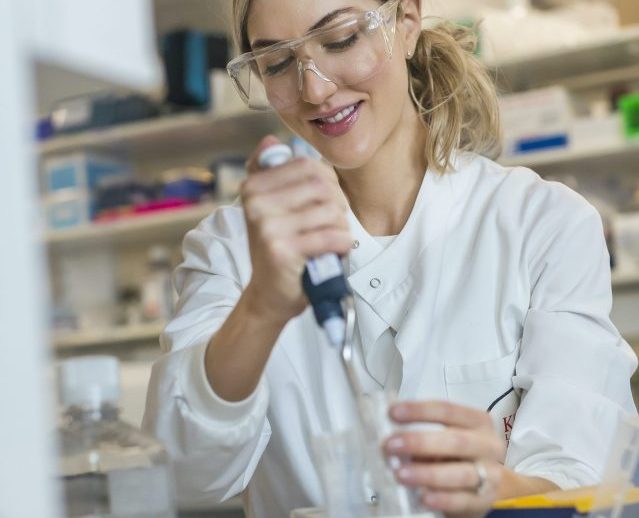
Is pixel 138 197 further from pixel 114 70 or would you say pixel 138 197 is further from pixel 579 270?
pixel 114 70

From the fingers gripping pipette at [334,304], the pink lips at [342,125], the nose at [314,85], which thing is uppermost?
the nose at [314,85]

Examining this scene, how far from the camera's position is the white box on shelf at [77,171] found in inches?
176

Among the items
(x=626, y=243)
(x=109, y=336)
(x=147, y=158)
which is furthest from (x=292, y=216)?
(x=147, y=158)

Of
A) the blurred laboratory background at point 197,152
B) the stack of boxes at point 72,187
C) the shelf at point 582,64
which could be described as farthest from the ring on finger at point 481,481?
the stack of boxes at point 72,187

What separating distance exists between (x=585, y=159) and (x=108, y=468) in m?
3.13

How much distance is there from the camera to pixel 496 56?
3578 millimetres

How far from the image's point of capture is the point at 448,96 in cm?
146

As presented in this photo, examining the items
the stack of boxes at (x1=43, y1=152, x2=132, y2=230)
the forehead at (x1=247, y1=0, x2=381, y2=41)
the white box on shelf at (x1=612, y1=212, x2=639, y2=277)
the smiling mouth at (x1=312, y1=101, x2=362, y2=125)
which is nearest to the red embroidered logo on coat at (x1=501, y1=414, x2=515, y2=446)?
the smiling mouth at (x1=312, y1=101, x2=362, y2=125)

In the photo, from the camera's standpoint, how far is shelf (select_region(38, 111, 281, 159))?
13.9 feet

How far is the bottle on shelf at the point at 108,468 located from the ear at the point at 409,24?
36.2 inches

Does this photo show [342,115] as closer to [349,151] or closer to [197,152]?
[349,151]

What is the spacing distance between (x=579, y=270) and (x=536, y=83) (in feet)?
8.92

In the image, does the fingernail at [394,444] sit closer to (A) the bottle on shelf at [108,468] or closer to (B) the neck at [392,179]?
(A) the bottle on shelf at [108,468]

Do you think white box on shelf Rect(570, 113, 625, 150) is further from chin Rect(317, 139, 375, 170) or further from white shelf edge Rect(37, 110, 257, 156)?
chin Rect(317, 139, 375, 170)
